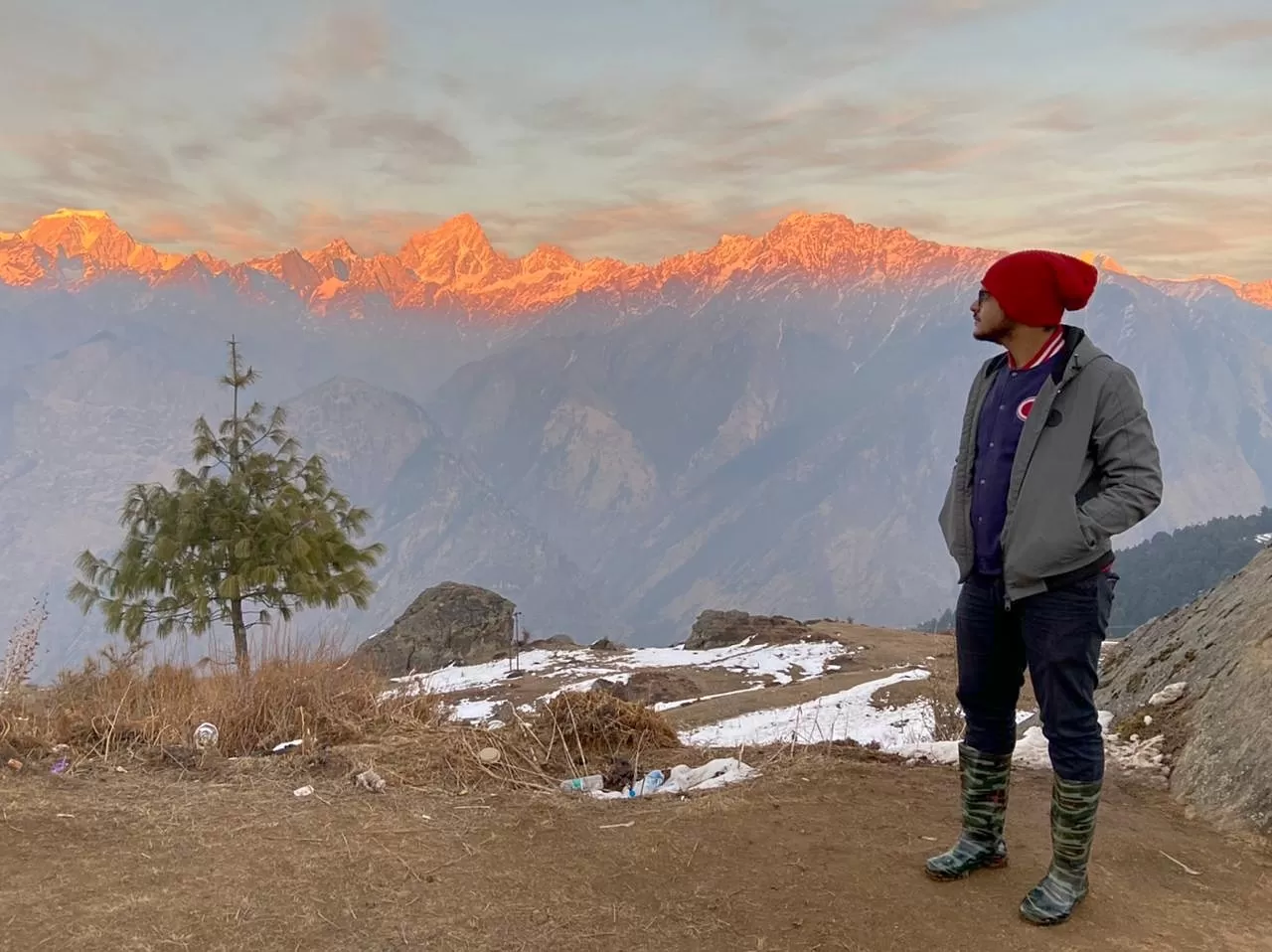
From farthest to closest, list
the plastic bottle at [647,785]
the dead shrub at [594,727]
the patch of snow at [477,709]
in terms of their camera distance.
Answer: the patch of snow at [477,709] → the dead shrub at [594,727] → the plastic bottle at [647,785]

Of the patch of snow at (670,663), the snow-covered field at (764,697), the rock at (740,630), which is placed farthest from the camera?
the rock at (740,630)

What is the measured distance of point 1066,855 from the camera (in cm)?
333

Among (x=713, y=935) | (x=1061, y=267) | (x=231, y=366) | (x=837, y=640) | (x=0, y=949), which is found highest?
(x=231, y=366)

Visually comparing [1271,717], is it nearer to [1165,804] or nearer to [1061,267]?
[1165,804]

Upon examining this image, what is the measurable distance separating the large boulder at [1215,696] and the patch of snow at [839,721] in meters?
2.33

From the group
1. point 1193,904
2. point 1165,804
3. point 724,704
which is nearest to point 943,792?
point 1165,804

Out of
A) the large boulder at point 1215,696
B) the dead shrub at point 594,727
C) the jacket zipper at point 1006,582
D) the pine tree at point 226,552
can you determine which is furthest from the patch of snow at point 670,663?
the jacket zipper at point 1006,582

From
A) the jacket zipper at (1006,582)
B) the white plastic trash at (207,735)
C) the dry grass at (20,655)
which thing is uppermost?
the jacket zipper at (1006,582)

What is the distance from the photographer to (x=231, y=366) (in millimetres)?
22125

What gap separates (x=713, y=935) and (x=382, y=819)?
1.85 m

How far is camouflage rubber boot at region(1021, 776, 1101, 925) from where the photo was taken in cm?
327

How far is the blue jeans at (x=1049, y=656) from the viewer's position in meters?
3.20

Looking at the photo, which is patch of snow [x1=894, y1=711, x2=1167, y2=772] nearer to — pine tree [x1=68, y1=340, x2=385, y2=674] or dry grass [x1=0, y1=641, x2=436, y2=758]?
dry grass [x1=0, y1=641, x2=436, y2=758]

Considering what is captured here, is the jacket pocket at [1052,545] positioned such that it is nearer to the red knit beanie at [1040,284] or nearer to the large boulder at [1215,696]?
the red knit beanie at [1040,284]
